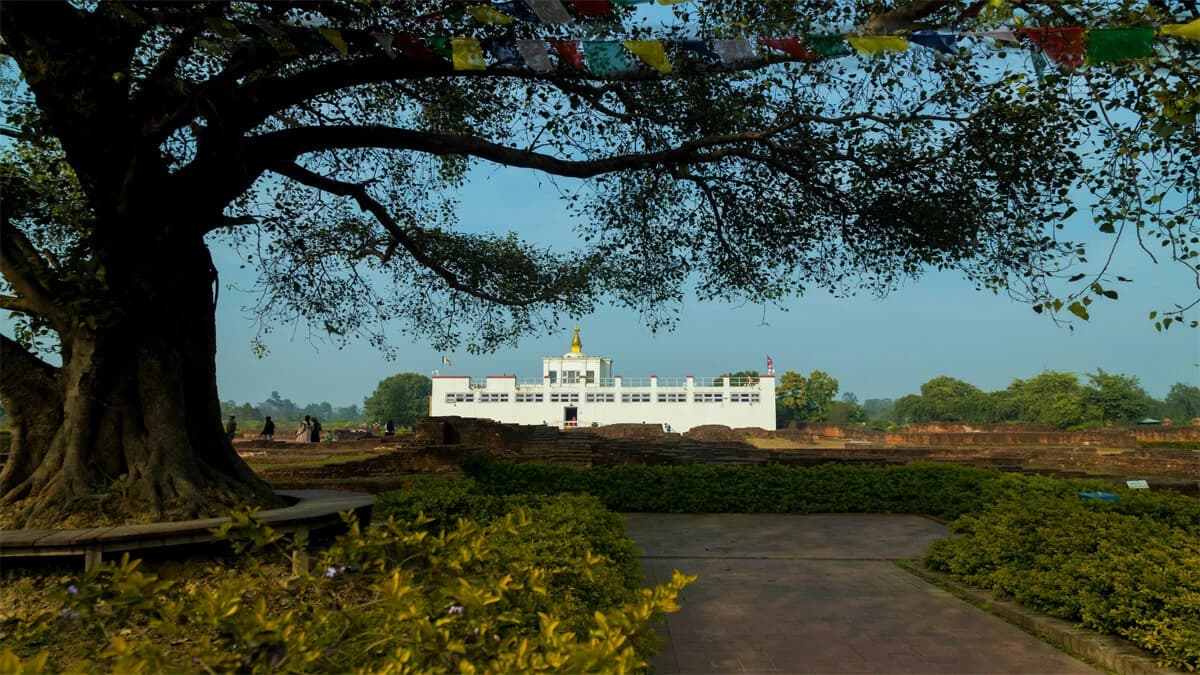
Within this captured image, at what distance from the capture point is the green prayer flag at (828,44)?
438cm

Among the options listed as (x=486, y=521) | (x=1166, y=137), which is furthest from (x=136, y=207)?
(x=1166, y=137)

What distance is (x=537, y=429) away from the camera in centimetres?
2262

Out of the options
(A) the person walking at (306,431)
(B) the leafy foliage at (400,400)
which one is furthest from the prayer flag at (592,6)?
(B) the leafy foliage at (400,400)

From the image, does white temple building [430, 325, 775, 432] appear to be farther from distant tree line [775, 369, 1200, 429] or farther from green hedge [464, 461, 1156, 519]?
green hedge [464, 461, 1156, 519]

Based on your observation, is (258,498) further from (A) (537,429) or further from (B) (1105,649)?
(A) (537,429)

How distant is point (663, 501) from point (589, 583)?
696 centimetres

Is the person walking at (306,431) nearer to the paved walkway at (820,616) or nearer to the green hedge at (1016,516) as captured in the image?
the green hedge at (1016,516)

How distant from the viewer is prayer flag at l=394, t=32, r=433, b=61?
4938 millimetres

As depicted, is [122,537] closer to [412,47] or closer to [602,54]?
[412,47]

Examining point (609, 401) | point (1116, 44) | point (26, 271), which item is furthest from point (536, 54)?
point (609, 401)

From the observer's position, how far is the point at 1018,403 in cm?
6519

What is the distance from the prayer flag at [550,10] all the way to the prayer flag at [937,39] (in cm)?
206

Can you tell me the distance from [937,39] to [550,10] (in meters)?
2.28

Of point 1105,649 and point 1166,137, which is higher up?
point 1166,137
